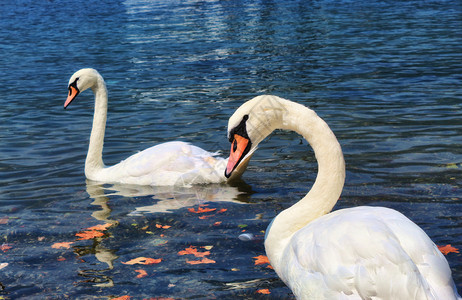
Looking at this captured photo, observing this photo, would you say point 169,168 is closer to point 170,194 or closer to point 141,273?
point 170,194

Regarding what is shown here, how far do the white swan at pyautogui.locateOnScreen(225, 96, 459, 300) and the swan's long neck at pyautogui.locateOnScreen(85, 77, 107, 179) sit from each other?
194 inches

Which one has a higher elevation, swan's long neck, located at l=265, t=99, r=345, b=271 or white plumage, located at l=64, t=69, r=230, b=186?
swan's long neck, located at l=265, t=99, r=345, b=271

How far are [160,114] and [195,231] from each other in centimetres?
655

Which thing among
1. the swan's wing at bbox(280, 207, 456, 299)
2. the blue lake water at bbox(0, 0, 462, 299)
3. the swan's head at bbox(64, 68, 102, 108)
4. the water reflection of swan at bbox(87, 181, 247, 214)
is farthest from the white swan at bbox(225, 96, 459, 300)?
the swan's head at bbox(64, 68, 102, 108)

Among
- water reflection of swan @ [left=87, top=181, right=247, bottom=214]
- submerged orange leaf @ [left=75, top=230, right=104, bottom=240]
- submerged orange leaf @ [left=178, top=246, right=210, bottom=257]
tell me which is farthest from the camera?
water reflection of swan @ [left=87, top=181, right=247, bottom=214]

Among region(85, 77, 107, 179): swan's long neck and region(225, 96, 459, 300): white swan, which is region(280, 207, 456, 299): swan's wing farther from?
region(85, 77, 107, 179): swan's long neck

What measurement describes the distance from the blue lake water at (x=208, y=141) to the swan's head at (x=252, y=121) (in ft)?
4.48

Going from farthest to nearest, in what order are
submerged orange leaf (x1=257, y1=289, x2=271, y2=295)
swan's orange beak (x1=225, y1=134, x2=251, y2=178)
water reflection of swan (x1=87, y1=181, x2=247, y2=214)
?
water reflection of swan (x1=87, y1=181, x2=247, y2=214), submerged orange leaf (x1=257, y1=289, x2=271, y2=295), swan's orange beak (x1=225, y1=134, x2=251, y2=178)

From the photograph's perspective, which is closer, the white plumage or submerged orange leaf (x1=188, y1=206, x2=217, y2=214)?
submerged orange leaf (x1=188, y1=206, x2=217, y2=214)

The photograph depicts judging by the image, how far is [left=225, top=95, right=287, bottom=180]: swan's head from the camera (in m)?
5.00

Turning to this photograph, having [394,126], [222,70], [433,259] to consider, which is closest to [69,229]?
[433,259]

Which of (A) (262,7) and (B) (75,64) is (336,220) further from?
(A) (262,7)

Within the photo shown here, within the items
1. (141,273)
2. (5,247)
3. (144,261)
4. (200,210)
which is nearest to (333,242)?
(141,273)

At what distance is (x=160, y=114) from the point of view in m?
13.5
